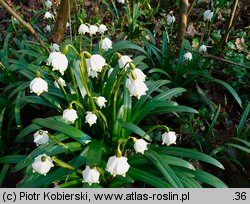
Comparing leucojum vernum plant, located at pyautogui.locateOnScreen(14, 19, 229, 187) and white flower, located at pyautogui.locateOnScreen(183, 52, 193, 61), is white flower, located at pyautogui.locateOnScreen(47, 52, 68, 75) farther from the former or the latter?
white flower, located at pyautogui.locateOnScreen(183, 52, 193, 61)

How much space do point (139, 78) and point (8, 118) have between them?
1.55 meters

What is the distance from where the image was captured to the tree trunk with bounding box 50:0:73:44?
10.7 ft

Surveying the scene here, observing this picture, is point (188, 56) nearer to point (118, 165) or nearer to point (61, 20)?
point (61, 20)

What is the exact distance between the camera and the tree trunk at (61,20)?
3271 mm

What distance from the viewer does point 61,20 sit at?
3.42 m

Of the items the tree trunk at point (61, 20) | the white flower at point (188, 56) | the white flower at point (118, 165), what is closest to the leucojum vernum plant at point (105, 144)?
the white flower at point (118, 165)

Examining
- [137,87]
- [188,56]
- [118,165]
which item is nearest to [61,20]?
[188,56]

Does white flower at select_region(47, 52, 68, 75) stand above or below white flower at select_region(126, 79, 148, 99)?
above

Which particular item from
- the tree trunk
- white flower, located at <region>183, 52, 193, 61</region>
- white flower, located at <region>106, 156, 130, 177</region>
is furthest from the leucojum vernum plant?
the tree trunk

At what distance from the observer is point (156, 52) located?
339cm

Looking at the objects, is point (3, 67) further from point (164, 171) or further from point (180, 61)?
point (164, 171)

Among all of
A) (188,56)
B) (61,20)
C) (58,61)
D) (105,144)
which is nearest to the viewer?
(58,61)

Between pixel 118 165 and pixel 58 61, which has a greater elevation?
pixel 58 61
